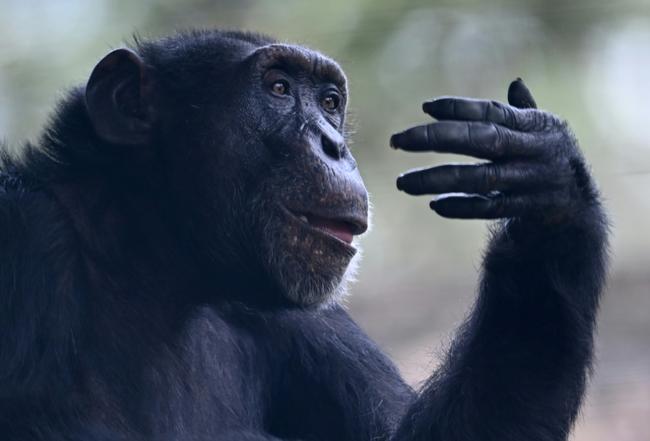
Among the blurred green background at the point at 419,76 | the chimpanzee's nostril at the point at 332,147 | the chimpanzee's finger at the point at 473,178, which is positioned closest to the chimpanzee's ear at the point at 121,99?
the chimpanzee's nostril at the point at 332,147

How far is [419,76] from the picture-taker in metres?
17.0

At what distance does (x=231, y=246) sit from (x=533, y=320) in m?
1.41

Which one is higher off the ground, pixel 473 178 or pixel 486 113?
pixel 486 113

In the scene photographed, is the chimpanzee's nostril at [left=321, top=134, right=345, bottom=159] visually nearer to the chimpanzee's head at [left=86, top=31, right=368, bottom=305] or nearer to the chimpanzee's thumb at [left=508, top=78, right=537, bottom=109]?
the chimpanzee's head at [left=86, top=31, right=368, bottom=305]

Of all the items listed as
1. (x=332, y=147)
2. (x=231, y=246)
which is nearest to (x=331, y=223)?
(x=332, y=147)

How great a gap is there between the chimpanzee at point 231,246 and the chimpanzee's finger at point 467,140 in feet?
0.05

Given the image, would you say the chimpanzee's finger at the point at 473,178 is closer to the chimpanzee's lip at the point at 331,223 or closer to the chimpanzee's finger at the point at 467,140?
the chimpanzee's finger at the point at 467,140

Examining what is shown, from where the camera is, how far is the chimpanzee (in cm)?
564

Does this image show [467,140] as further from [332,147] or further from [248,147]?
[248,147]

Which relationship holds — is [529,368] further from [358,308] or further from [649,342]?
[358,308]

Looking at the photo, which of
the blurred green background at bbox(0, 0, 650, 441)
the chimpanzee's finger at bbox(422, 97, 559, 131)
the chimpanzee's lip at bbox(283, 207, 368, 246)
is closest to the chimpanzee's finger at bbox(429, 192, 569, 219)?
the chimpanzee's finger at bbox(422, 97, 559, 131)

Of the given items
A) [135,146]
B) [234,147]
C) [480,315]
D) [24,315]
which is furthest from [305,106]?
[24,315]

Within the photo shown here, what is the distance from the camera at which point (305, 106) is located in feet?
20.8

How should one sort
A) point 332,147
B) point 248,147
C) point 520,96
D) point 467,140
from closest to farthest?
point 467,140, point 520,96, point 332,147, point 248,147
